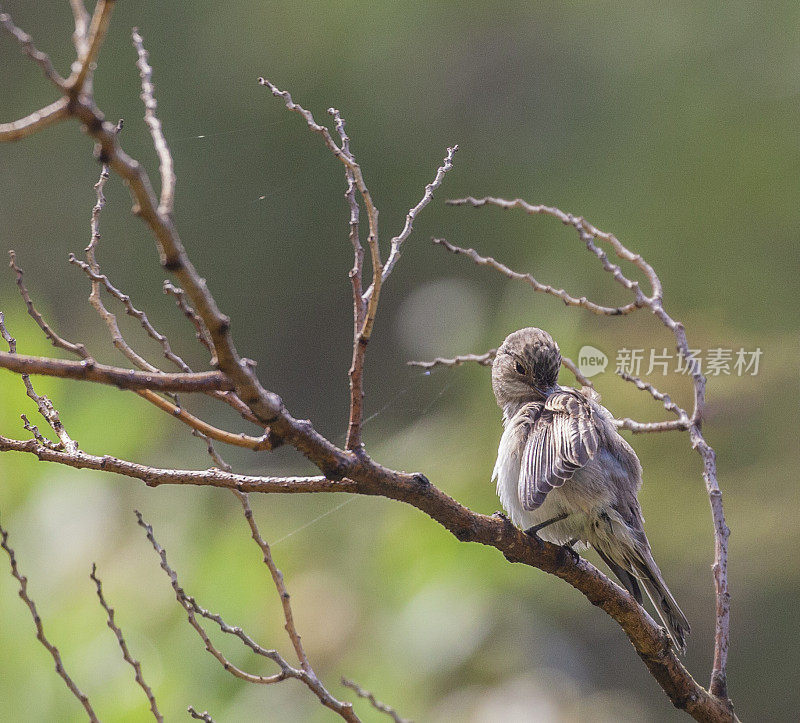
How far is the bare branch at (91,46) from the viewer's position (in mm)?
413

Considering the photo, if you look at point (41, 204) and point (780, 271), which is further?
point (41, 204)

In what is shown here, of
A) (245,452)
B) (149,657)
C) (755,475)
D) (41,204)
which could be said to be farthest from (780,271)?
(41,204)

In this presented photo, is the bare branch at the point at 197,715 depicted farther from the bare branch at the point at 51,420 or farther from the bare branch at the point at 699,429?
the bare branch at the point at 699,429

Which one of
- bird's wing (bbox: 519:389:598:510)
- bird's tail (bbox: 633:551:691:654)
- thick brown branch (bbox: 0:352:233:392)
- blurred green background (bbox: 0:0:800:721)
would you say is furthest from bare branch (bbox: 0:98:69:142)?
blurred green background (bbox: 0:0:800:721)

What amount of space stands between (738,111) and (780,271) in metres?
0.64

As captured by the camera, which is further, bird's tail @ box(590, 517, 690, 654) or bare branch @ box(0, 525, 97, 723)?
bird's tail @ box(590, 517, 690, 654)

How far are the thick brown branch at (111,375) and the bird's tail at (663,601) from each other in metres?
0.67

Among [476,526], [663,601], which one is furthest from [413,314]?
[476,526]

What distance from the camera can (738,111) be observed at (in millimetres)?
3078

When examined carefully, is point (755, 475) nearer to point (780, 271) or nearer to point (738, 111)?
point (780, 271)

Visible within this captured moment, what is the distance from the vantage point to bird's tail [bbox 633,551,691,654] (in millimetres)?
1047

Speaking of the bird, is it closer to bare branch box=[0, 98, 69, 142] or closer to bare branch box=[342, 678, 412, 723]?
bare branch box=[342, 678, 412, 723]

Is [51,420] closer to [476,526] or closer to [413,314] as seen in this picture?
[476,526]

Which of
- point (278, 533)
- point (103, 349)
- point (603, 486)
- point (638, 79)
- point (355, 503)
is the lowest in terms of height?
point (603, 486)
